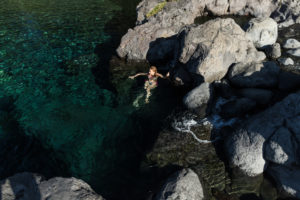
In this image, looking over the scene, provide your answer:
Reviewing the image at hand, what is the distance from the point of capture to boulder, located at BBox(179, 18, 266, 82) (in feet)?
40.7

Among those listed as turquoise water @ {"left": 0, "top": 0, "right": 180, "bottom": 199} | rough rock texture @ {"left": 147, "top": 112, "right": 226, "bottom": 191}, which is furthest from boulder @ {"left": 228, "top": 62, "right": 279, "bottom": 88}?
turquoise water @ {"left": 0, "top": 0, "right": 180, "bottom": 199}

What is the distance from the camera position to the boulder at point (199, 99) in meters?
11.3

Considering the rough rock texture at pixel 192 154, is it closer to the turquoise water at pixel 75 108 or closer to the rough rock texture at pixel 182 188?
the rough rock texture at pixel 182 188

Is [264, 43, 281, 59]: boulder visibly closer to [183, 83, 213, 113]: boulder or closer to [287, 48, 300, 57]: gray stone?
[287, 48, 300, 57]: gray stone

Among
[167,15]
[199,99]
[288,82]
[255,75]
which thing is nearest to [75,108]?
[199,99]

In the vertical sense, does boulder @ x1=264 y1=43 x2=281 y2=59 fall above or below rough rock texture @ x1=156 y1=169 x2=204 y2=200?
above

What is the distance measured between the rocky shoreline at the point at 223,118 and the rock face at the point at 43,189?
3 cm

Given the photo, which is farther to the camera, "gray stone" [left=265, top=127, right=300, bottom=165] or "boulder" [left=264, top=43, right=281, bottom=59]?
"boulder" [left=264, top=43, right=281, bottom=59]

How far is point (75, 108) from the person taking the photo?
40.7 ft

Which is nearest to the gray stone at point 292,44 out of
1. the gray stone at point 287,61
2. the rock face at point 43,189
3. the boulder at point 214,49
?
the gray stone at point 287,61

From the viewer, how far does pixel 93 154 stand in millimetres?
10102

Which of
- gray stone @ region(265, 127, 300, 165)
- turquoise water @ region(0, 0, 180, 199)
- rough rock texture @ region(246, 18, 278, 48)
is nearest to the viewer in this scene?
gray stone @ region(265, 127, 300, 165)

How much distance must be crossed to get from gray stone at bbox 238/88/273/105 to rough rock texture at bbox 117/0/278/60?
635 centimetres

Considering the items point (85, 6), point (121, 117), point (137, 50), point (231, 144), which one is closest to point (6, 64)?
point (137, 50)
